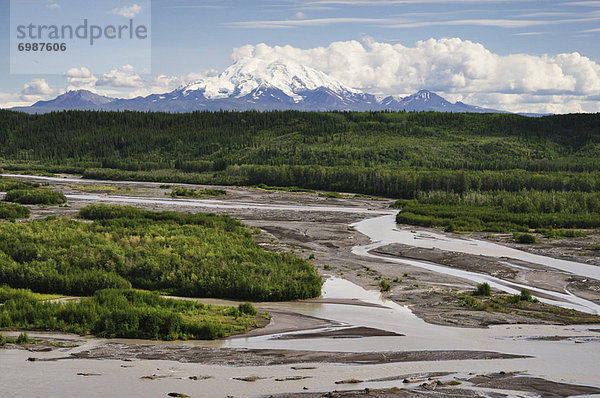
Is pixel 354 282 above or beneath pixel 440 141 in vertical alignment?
beneath

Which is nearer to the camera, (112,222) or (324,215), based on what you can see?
(112,222)

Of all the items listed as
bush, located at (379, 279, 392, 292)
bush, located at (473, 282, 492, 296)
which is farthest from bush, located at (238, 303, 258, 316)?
bush, located at (473, 282, 492, 296)

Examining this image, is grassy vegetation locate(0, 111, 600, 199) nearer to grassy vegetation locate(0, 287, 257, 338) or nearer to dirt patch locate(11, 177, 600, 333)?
dirt patch locate(11, 177, 600, 333)

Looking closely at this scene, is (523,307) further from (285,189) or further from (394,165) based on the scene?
(394,165)

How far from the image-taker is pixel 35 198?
84.0 metres

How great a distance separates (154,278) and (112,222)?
61.4 ft

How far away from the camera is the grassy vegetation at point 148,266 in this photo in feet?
109

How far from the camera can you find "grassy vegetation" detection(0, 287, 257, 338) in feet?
81.8

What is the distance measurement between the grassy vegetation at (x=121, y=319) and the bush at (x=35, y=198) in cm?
5968

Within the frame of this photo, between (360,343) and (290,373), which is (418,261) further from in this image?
(290,373)

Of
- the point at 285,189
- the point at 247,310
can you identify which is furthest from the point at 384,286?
the point at 285,189

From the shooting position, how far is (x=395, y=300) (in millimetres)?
33250

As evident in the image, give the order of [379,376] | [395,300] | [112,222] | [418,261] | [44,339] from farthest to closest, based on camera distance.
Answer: [112,222] → [418,261] → [395,300] → [44,339] → [379,376]

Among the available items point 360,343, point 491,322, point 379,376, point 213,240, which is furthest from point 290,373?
point 213,240
